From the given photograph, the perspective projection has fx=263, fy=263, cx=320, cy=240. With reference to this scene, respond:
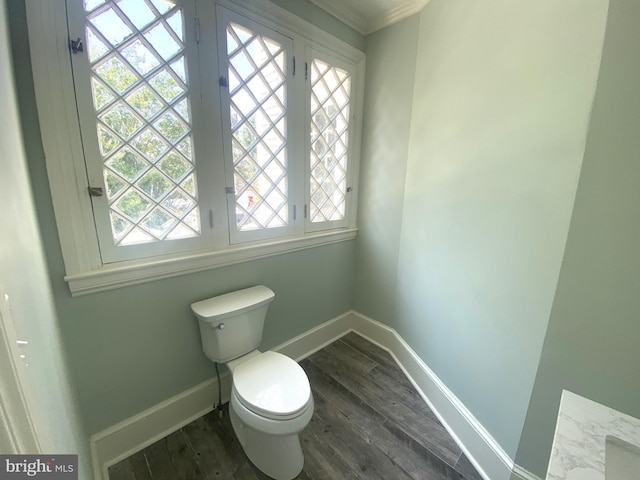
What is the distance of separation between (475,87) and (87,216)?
6.02 feet

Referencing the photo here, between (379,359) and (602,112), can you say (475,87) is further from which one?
(379,359)

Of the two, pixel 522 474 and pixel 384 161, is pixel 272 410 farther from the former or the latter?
pixel 384 161

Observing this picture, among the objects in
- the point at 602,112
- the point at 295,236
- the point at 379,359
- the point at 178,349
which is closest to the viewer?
the point at 602,112

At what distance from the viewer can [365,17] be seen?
1814 millimetres

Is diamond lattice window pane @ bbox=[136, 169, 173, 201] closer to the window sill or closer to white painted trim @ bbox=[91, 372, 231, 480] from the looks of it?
the window sill

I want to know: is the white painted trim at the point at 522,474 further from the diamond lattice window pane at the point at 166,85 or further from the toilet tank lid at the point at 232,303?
the diamond lattice window pane at the point at 166,85

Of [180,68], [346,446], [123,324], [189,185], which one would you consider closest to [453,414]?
[346,446]

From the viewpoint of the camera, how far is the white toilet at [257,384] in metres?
1.10

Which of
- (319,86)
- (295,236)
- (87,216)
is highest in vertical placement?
(319,86)

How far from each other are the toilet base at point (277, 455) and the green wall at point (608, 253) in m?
1.13

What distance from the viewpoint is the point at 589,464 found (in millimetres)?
540

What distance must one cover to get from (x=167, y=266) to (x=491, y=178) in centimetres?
158

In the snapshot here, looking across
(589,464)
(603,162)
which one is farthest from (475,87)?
(589,464)

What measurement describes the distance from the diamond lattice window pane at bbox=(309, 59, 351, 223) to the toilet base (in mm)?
1296
